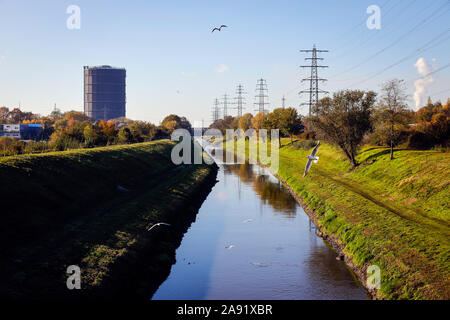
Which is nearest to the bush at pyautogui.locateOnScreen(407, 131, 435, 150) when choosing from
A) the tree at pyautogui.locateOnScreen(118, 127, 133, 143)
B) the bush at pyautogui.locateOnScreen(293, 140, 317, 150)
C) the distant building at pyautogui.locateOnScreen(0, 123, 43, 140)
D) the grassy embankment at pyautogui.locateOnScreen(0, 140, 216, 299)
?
the grassy embankment at pyautogui.locateOnScreen(0, 140, 216, 299)

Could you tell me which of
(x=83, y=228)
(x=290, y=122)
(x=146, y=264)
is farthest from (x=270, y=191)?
(x=290, y=122)

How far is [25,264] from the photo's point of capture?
574 inches

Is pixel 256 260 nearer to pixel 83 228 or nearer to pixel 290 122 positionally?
pixel 83 228

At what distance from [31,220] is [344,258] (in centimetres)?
1523

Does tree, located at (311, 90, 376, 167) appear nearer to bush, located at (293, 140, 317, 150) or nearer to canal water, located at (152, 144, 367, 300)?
canal water, located at (152, 144, 367, 300)

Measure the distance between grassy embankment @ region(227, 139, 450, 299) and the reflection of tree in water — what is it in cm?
136

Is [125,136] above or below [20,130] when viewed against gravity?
below

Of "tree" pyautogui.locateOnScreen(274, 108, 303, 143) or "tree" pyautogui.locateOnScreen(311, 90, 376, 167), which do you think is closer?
"tree" pyautogui.locateOnScreen(311, 90, 376, 167)

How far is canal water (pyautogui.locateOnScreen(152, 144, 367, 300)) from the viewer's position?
17703 millimetres

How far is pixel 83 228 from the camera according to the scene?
20.1 m

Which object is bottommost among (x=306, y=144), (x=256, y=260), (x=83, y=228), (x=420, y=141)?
(x=256, y=260)

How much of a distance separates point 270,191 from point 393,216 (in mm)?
22374
